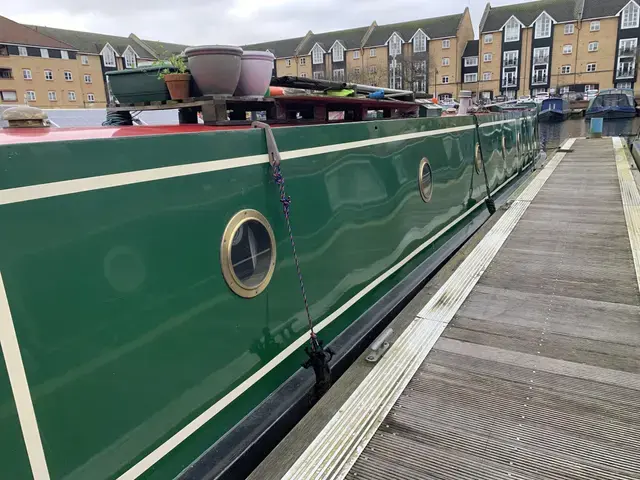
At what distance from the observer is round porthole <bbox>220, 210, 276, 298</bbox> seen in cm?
222

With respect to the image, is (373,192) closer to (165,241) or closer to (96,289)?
(165,241)

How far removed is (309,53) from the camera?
6556cm

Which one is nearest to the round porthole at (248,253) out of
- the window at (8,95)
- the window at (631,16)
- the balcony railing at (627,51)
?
the window at (8,95)

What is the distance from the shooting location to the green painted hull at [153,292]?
1479 mm

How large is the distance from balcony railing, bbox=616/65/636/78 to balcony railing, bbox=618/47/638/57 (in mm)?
1222

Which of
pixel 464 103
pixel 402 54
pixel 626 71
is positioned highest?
pixel 402 54

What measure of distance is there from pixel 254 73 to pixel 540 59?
6361cm

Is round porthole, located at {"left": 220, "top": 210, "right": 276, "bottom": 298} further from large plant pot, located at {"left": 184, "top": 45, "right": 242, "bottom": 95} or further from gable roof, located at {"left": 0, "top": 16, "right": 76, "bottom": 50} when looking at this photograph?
gable roof, located at {"left": 0, "top": 16, "right": 76, "bottom": 50}

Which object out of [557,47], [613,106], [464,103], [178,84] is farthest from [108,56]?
[178,84]

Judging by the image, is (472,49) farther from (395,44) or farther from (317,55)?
(317,55)

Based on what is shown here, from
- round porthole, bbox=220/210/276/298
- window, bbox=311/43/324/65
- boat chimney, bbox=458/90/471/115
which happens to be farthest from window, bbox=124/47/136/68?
round porthole, bbox=220/210/276/298

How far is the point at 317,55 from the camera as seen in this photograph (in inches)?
2562

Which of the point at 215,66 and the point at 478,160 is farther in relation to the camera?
the point at 478,160

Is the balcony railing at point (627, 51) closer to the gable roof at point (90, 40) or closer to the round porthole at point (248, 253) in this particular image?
the gable roof at point (90, 40)
